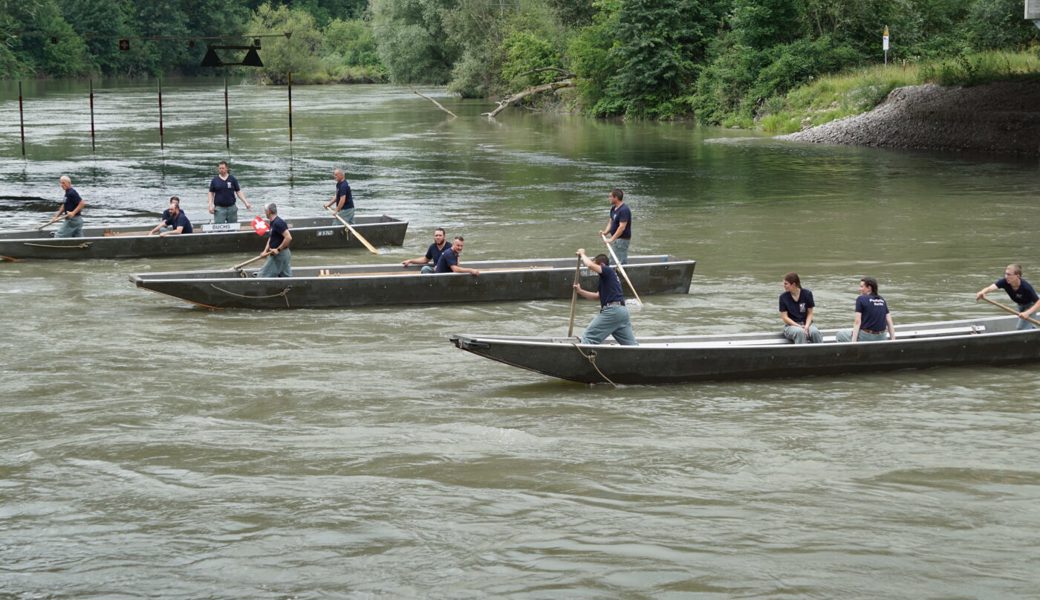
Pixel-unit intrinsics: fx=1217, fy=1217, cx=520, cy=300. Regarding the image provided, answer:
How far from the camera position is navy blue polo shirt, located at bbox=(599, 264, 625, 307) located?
13.6 metres

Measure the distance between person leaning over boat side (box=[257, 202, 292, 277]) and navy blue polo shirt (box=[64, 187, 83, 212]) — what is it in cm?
547

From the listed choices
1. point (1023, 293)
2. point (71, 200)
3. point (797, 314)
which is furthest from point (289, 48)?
point (1023, 293)

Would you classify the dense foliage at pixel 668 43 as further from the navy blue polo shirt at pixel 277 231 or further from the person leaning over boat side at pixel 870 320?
the person leaning over boat side at pixel 870 320

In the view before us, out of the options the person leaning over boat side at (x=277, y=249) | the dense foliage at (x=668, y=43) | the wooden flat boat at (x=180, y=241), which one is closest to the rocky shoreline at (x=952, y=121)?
the dense foliage at (x=668, y=43)

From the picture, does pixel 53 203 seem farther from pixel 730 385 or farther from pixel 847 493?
pixel 847 493

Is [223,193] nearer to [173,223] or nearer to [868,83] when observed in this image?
[173,223]

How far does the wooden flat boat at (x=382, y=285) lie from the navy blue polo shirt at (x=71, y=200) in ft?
13.6

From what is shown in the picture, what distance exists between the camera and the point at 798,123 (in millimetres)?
50188

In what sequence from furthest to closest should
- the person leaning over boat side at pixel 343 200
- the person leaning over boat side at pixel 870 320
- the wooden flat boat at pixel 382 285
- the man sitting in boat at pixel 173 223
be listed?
the person leaning over boat side at pixel 343 200, the man sitting in boat at pixel 173 223, the wooden flat boat at pixel 382 285, the person leaning over boat side at pixel 870 320

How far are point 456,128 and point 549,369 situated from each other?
45432 mm

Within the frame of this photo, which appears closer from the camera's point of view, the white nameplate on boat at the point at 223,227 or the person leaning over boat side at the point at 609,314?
the person leaning over boat side at the point at 609,314

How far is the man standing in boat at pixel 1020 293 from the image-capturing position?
14578mm

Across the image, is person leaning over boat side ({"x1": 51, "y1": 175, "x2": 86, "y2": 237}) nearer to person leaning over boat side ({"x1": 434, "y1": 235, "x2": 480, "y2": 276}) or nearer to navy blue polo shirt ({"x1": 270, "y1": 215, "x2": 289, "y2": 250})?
navy blue polo shirt ({"x1": 270, "y1": 215, "x2": 289, "y2": 250})

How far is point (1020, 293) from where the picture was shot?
14852 millimetres
